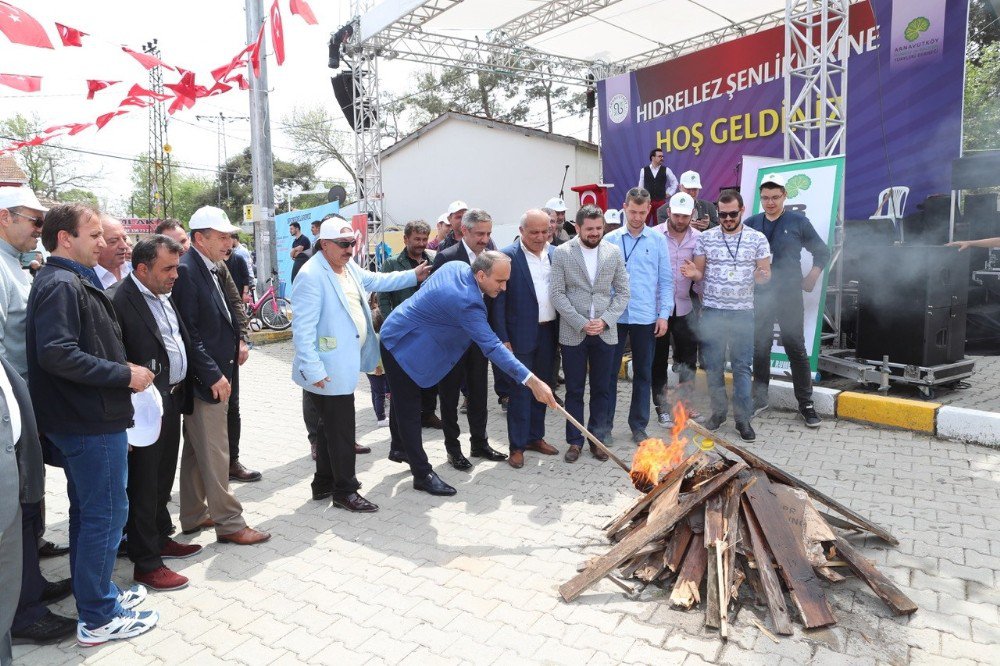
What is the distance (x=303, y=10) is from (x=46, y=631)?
18.8 ft

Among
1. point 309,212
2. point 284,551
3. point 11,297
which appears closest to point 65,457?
point 11,297

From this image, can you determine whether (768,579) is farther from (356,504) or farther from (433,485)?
(356,504)

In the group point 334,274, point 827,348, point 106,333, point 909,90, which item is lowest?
point 827,348

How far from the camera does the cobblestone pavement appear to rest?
2795 millimetres

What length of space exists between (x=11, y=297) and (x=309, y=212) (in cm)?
1483

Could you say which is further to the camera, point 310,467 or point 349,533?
point 310,467

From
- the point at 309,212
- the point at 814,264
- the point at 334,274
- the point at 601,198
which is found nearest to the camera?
the point at 334,274

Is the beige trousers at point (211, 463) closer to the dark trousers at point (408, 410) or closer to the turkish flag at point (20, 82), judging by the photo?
the dark trousers at point (408, 410)

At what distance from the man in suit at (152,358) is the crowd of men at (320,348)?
11mm

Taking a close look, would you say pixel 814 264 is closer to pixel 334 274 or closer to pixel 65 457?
pixel 334 274

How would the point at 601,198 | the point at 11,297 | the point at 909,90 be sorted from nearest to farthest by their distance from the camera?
the point at 11,297
the point at 909,90
the point at 601,198

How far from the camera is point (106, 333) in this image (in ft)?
9.55

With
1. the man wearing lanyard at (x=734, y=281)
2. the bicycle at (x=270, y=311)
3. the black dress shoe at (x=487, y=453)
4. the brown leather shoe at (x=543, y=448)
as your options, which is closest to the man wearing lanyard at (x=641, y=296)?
the man wearing lanyard at (x=734, y=281)

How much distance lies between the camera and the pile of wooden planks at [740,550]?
2.96m
